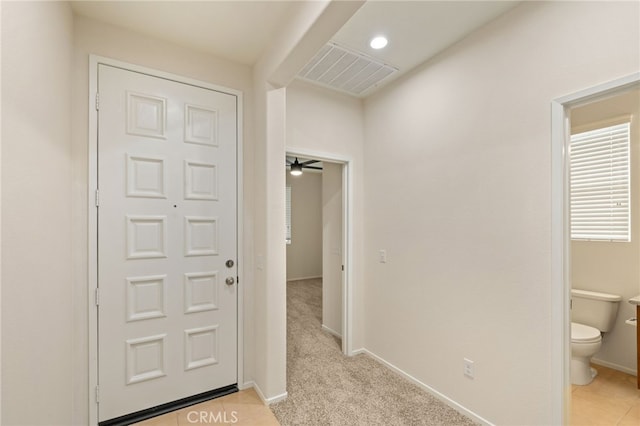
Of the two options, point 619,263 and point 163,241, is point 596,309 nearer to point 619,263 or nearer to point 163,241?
point 619,263

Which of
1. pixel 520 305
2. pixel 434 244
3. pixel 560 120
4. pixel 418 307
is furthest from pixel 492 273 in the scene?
pixel 560 120

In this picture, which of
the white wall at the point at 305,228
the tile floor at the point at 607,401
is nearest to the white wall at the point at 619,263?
the tile floor at the point at 607,401

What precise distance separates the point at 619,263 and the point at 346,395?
267 cm

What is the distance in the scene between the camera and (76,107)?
1.81 m

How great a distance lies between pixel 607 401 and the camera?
2164mm

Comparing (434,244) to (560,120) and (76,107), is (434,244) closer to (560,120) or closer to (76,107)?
(560,120)

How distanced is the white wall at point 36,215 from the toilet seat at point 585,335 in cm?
341

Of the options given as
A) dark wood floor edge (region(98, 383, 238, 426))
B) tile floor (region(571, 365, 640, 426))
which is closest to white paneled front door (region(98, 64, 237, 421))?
dark wood floor edge (region(98, 383, 238, 426))

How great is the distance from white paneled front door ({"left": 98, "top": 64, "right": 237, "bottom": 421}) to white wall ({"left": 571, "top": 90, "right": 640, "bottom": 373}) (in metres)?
3.25

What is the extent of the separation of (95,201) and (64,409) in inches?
46.3

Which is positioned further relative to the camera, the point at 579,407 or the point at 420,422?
the point at 579,407

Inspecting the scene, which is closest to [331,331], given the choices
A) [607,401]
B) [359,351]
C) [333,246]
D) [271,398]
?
[359,351]

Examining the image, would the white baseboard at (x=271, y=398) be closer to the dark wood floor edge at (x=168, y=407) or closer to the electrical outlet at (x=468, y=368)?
the dark wood floor edge at (x=168, y=407)

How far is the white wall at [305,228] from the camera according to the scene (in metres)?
6.75
